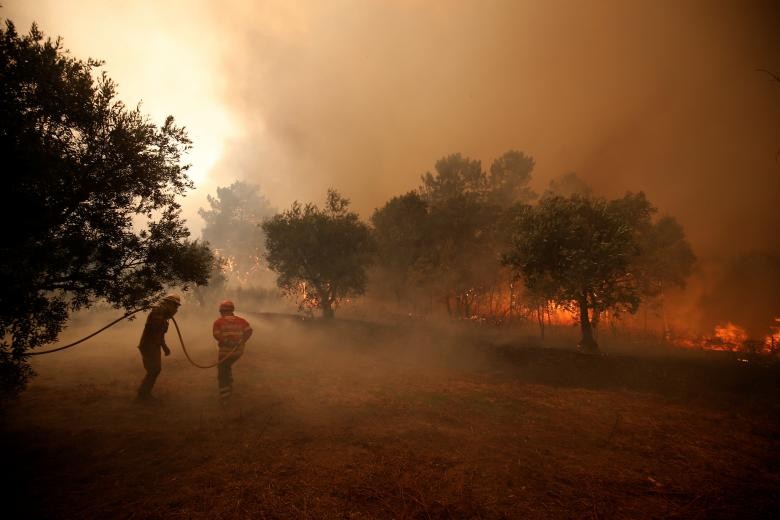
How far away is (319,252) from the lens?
107 feet

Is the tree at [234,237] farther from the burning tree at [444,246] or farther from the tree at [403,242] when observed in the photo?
the burning tree at [444,246]

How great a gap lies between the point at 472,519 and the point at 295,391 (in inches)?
402

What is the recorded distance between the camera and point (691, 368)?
651 inches

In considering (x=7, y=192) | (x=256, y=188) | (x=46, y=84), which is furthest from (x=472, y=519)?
(x=256, y=188)

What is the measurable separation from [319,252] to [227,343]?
2050cm

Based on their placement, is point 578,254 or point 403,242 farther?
point 403,242

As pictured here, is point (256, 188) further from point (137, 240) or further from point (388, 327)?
point (137, 240)

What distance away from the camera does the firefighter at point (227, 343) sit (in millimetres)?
12273

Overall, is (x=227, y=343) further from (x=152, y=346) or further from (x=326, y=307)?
(x=326, y=307)

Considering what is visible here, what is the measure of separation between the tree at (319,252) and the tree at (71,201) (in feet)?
68.2

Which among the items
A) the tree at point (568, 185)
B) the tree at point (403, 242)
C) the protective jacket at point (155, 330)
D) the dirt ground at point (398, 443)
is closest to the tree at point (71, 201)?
the protective jacket at point (155, 330)

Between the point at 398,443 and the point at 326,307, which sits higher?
the point at 326,307

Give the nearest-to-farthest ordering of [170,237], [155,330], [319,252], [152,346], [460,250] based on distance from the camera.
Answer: [170,237], [152,346], [155,330], [319,252], [460,250]

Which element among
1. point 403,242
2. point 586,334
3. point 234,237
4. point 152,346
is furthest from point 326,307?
point 234,237
